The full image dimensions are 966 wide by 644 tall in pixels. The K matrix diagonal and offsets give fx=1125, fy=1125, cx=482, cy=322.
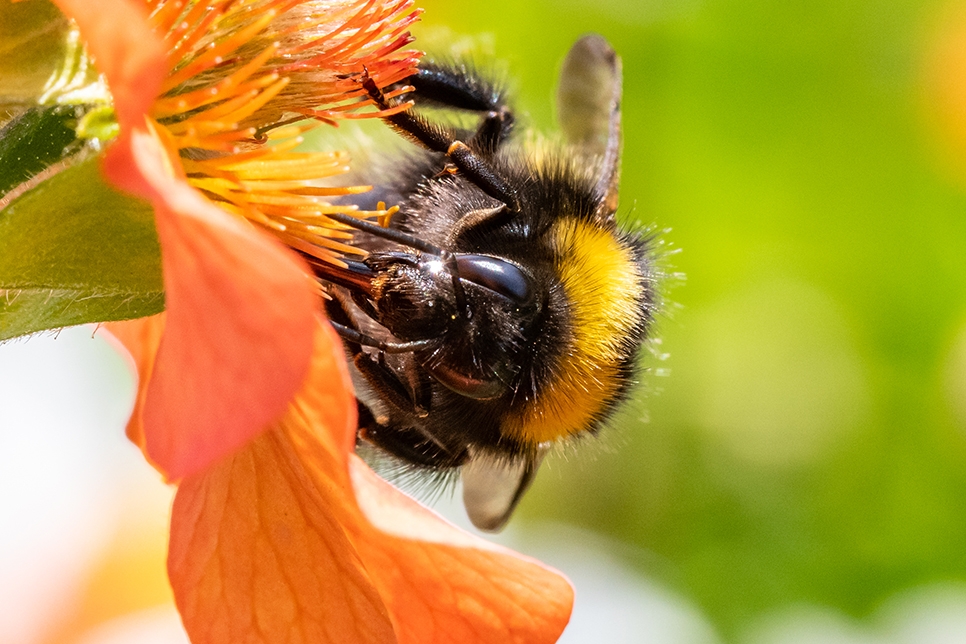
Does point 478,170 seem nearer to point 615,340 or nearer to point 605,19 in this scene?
point 615,340

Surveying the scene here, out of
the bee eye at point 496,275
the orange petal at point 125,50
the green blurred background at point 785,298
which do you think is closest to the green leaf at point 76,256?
the orange petal at point 125,50

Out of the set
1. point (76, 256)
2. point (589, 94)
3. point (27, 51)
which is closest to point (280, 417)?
point (76, 256)

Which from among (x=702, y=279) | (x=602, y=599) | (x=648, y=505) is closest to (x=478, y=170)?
(x=602, y=599)

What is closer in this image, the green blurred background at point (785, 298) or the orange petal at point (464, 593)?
the orange petal at point (464, 593)

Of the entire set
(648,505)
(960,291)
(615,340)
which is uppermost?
(615,340)

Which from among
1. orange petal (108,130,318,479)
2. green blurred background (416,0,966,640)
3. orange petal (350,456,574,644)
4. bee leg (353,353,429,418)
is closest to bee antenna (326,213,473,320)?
bee leg (353,353,429,418)

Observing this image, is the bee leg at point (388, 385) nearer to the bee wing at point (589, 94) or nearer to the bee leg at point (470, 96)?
the bee leg at point (470, 96)
